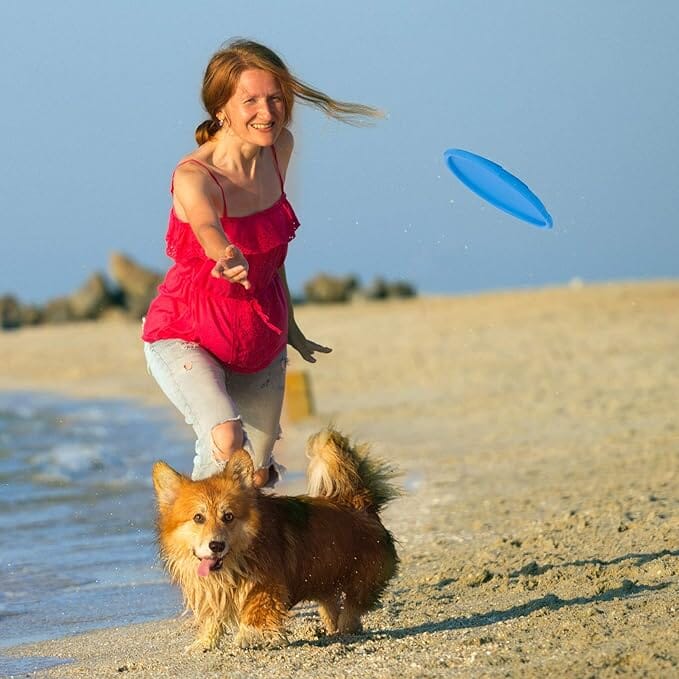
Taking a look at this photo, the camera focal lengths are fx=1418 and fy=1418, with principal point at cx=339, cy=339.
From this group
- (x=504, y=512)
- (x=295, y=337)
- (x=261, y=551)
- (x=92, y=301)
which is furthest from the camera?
(x=92, y=301)

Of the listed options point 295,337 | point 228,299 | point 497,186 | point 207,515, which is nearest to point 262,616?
point 207,515

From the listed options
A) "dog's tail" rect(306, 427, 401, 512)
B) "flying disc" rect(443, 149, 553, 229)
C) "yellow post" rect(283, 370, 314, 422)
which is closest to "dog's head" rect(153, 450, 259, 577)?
"dog's tail" rect(306, 427, 401, 512)

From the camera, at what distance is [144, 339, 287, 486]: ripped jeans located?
5.38 meters

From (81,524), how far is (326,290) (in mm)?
35022

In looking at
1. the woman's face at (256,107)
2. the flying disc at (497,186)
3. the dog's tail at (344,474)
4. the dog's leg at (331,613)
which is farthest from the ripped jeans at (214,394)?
the flying disc at (497,186)

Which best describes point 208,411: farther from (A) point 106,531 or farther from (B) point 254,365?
(A) point 106,531

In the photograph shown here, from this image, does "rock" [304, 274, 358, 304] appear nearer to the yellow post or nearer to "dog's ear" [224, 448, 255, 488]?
the yellow post

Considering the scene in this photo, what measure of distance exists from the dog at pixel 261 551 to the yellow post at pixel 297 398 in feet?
34.6

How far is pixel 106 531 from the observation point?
9.33m

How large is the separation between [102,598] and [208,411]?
2174 millimetres

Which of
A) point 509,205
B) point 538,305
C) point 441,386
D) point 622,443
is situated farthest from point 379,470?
point 538,305

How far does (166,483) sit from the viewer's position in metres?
5.22

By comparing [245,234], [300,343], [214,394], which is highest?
[245,234]

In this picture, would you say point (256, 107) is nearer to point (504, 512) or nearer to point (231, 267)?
point (231, 267)
